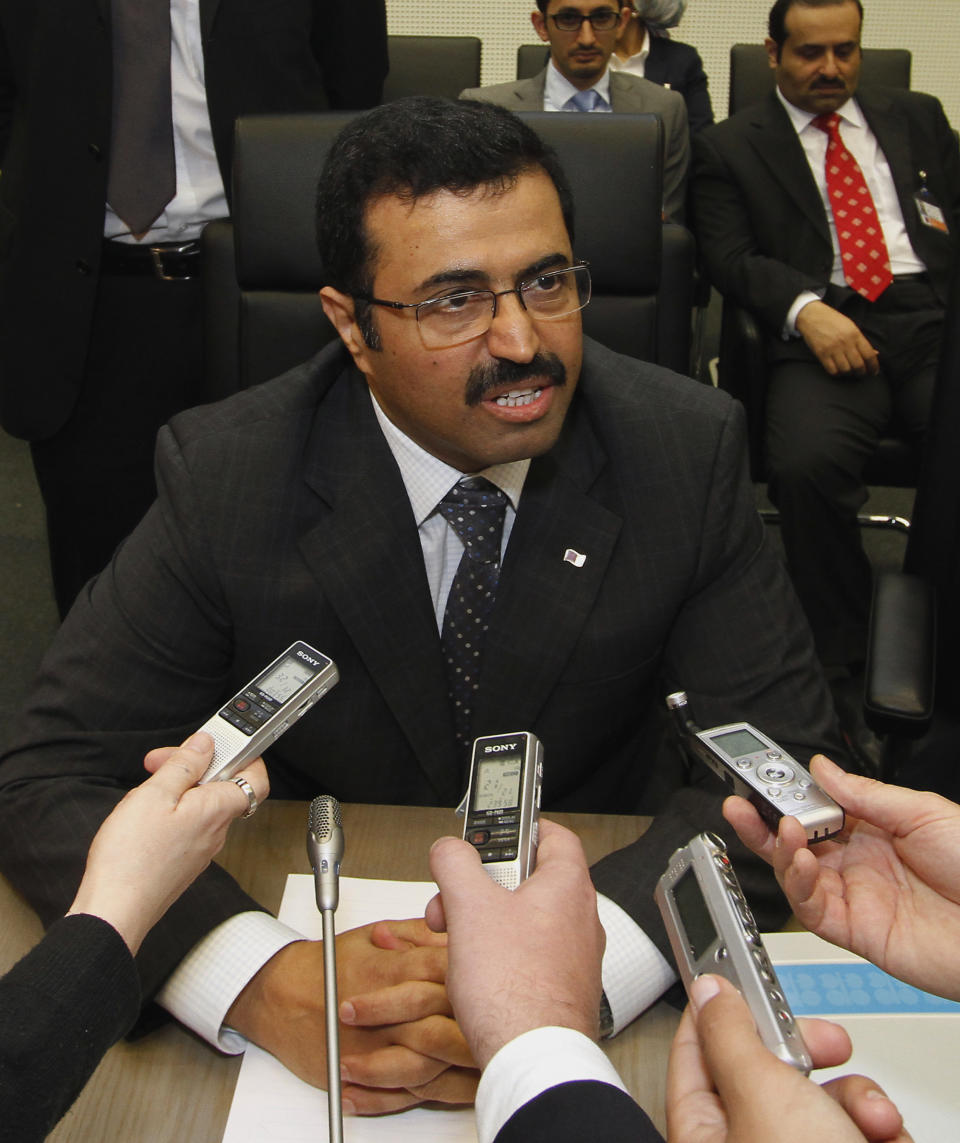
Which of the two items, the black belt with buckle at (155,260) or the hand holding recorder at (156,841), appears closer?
the hand holding recorder at (156,841)

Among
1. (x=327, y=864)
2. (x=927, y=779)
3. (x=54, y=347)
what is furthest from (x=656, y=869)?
(x=54, y=347)

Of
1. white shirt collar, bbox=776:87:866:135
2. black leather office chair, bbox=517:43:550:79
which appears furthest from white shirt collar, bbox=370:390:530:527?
black leather office chair, bbox=517:43:550:79

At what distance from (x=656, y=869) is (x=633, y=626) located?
0.29m

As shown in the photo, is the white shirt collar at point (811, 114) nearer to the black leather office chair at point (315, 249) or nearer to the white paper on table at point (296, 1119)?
the black leather office chair at point (315, 249)

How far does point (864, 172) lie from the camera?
2580 mm

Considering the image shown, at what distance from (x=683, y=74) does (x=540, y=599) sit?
2784 millimetres

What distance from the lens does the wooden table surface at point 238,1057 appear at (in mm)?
790

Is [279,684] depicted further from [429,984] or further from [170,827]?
[429,984]

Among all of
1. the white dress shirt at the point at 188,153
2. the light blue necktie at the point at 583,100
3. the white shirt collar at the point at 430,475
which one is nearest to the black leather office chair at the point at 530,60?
the light blue necktie at the point at 583,100

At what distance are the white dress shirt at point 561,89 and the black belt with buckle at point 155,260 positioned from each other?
4.38 ft

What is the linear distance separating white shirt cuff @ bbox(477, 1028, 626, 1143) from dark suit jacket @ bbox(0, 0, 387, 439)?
1.62 m

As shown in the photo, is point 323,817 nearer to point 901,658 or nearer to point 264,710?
point 264,710

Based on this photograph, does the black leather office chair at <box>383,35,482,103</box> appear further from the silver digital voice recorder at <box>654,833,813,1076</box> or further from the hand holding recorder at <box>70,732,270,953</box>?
the silver digital voice recorder at <box>654,833,813,1076</box>

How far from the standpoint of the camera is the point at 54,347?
196 cm
